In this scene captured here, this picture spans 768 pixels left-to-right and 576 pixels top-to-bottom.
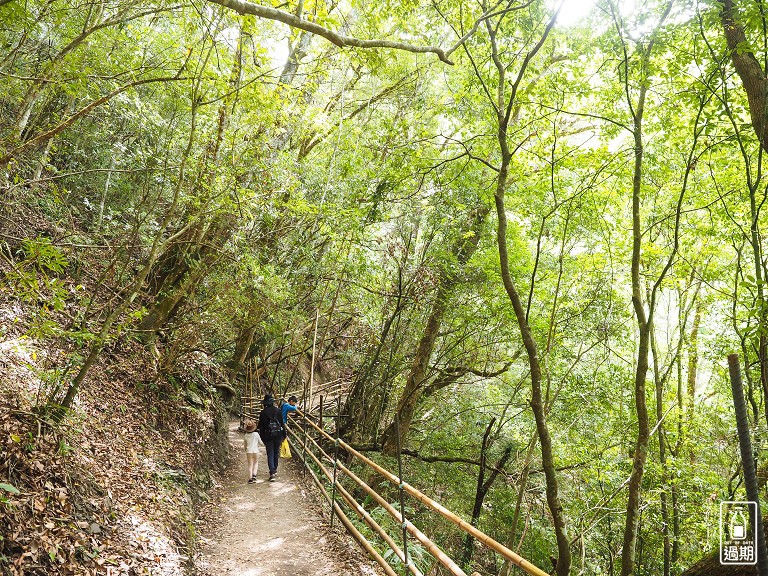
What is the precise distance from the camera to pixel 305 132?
975 centimetres

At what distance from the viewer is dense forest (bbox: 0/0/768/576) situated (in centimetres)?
501

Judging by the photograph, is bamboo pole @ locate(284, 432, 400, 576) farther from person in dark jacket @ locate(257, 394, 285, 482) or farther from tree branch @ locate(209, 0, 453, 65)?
tree branch @ locate(209, 0, 453, 65)

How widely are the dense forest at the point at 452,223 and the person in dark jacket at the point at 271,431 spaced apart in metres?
1.77

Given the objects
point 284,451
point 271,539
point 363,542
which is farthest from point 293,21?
point 284,451

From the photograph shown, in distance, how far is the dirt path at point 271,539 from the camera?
5.34 m

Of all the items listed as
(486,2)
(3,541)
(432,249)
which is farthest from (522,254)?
(3,541)

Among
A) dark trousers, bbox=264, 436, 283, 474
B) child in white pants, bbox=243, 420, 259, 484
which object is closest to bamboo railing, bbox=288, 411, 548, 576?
dark trousers, bbox=264, 436, 283, 474

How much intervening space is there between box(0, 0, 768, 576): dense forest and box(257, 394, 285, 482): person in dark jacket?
177cm

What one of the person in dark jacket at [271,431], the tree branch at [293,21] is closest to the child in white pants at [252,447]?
the person in dark jacket at [271,431]

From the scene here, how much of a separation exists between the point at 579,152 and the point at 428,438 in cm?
750

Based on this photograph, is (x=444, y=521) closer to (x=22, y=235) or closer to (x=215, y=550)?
(x=215, y=550)

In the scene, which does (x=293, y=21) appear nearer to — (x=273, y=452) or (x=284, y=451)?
(x=273, y=452)

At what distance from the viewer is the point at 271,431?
341 inches

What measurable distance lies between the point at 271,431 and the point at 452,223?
5.23m
